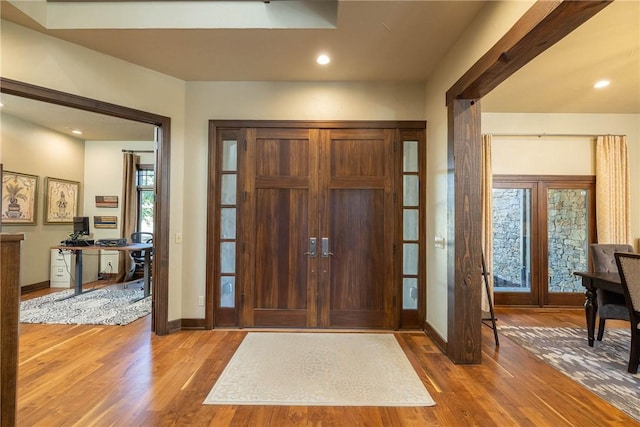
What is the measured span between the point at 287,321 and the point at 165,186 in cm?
218

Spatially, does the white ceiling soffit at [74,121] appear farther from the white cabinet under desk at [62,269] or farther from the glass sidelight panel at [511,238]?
the glass sidelight panel at [511,238]

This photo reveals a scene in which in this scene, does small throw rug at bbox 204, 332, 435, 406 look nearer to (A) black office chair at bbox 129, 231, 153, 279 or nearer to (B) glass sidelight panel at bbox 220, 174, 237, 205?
(B) glass sidelight panel at bbox 220, 174, 237, 205

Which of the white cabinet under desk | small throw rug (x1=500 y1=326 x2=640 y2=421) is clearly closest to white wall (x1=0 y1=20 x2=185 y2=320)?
the white cabinet under desk

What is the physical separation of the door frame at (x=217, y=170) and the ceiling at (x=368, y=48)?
53 centimetres

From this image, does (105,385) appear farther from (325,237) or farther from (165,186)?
(325,237)

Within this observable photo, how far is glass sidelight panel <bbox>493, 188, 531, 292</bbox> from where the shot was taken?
4766 millimetres

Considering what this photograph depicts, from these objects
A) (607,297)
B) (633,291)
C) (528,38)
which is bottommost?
(607,297)

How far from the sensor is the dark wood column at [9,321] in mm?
1485

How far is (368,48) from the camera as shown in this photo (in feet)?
9.70

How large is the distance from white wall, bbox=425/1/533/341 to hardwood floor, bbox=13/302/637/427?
61cm

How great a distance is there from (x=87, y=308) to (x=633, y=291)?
647 centimetres

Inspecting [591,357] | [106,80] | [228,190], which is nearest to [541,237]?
[591,357]

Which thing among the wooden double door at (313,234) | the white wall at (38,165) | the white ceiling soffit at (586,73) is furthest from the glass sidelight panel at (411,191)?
the white wall at (38,165)

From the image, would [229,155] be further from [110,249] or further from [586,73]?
[586,73]
